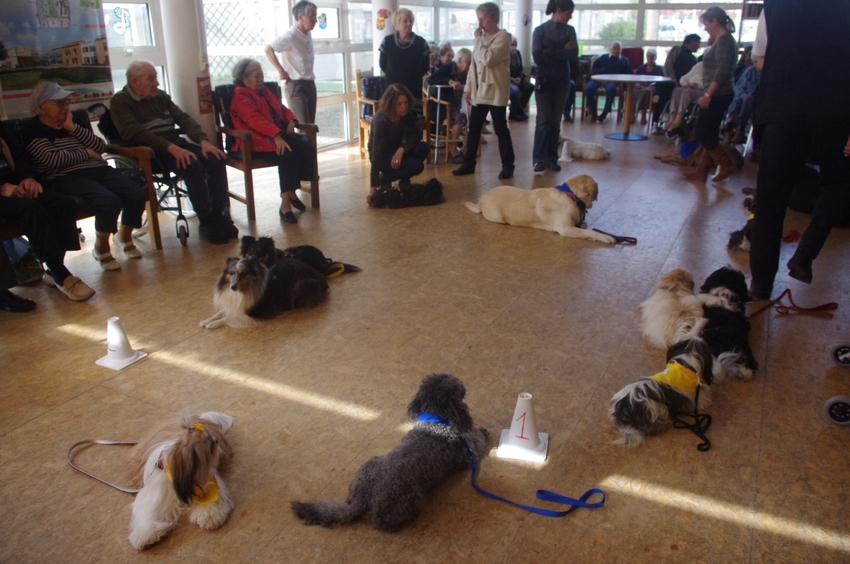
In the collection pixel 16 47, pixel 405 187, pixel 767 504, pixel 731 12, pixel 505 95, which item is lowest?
pixel 767 504

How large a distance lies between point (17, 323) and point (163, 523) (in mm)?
1854

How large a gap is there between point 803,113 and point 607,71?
7.00 m

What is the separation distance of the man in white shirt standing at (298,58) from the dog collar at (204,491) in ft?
15.3

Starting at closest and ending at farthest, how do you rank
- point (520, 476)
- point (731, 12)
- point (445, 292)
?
→ point (520, 476) → point (445, 292) → point (731, 12)

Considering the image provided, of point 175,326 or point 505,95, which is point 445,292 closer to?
point 175,326

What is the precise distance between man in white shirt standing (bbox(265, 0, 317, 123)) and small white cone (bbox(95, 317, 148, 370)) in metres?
3.75

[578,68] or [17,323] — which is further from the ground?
[578,68]

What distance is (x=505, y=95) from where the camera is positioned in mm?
5602

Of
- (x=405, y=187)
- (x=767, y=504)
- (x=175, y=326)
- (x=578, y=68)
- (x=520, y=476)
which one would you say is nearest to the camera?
(x=767, y=504)

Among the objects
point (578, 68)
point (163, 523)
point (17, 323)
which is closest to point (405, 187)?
point (17, 323)

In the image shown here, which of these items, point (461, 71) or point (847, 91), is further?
point (461, 71)

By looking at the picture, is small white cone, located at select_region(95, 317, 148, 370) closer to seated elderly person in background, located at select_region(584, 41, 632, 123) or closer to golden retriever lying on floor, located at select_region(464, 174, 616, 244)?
golden retriever lying on floor, located at select_region(464, 174, 616, 244)

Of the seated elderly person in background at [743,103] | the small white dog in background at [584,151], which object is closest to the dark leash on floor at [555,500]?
the small white dog in background at [584,151]

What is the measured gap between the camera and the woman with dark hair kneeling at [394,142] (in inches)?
195
